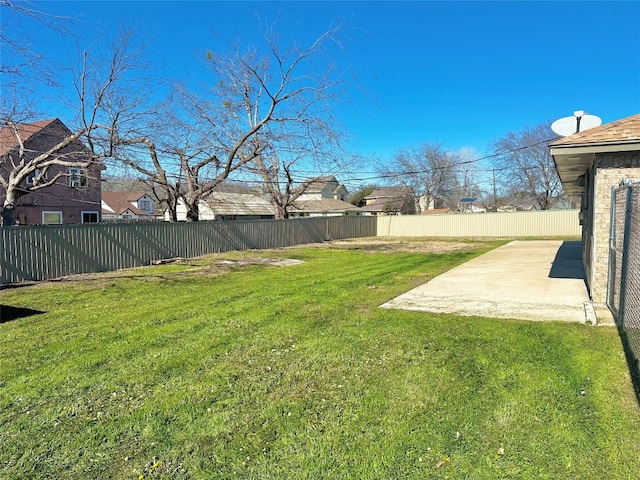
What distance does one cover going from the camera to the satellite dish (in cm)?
Answer: 810

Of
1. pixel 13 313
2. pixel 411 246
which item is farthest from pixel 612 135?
pixel 411 246

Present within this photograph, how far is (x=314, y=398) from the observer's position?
126 inches

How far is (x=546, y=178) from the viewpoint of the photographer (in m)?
33.8

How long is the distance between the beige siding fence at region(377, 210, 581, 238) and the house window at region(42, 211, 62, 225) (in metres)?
19.6

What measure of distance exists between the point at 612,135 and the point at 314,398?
18.7ft

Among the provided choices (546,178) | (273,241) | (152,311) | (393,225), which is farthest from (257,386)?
(546,178)

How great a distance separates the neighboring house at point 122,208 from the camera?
46.2 metres

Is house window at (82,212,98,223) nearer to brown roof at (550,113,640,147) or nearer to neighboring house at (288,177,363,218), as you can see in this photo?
neighboring house at (288,177,363,218)

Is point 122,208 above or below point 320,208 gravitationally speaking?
below

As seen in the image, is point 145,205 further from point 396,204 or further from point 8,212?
point 8,212

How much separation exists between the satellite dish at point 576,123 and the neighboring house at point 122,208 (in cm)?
4360

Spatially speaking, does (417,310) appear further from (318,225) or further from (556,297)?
(318,225)

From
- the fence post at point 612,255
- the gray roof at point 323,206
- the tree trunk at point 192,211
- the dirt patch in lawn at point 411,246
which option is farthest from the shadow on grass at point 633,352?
the gray roof at point 323,206

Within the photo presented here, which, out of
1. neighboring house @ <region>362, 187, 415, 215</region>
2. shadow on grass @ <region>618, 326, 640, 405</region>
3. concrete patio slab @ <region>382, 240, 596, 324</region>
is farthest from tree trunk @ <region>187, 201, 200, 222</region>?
neighboring house @ <region>362, 187, 415, 215</region>
